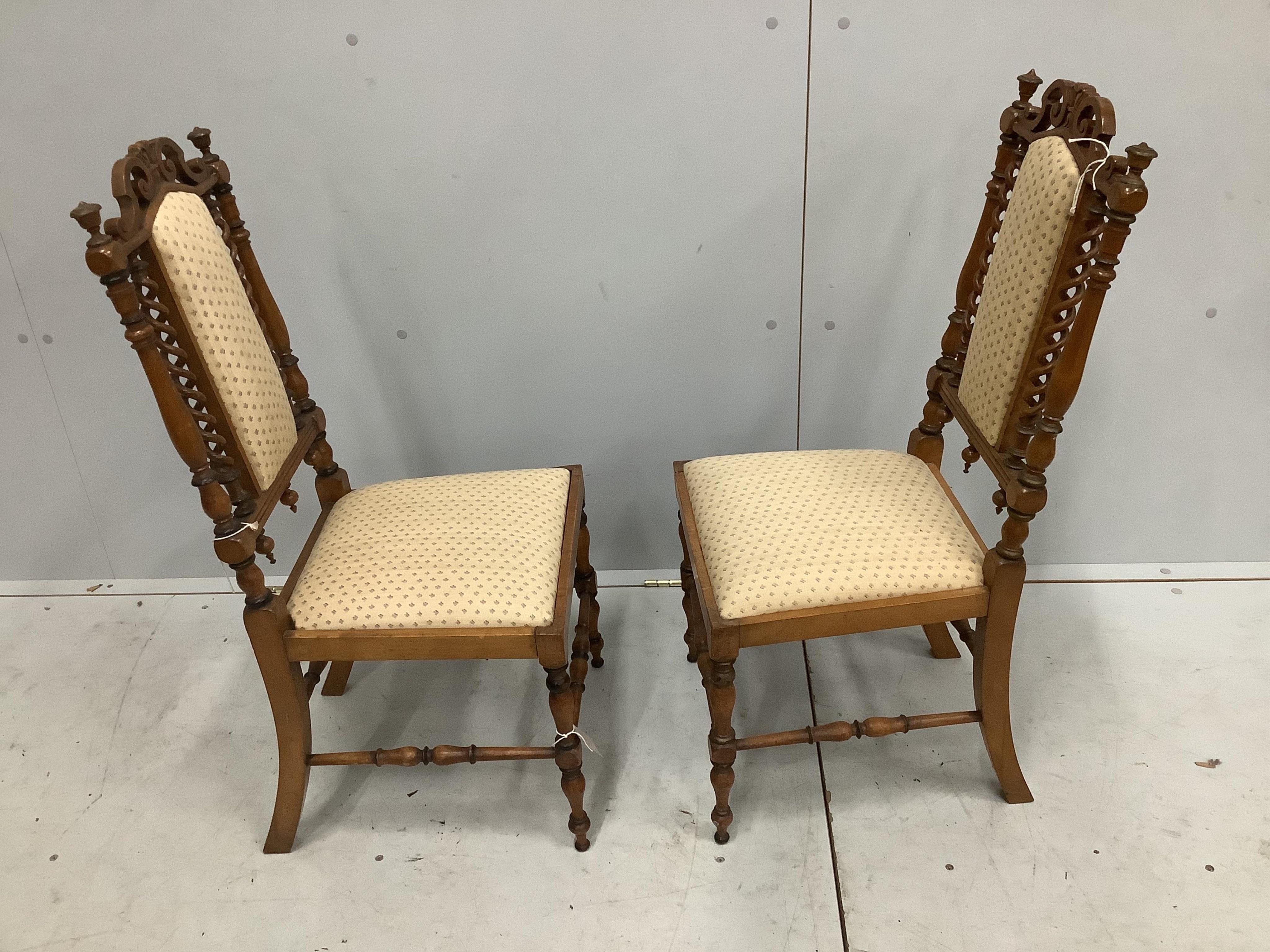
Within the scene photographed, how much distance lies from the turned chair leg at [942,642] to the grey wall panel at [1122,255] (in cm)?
37

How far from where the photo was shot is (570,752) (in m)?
1.55

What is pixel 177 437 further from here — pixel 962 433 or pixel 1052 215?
pixel 962 433

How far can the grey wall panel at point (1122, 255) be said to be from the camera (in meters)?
1.74

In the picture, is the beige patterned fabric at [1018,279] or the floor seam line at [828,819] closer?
the beige patterned fabric at [1018,279]

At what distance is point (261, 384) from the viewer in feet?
5.00

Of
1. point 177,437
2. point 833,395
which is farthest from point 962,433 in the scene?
point 177,437

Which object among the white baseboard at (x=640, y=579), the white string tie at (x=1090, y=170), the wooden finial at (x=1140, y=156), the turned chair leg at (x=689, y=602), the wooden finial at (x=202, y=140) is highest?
the wooden finial at (x=202, y=140)

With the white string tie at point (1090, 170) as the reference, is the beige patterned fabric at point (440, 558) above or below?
below

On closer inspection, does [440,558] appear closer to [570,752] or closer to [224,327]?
[570,752]

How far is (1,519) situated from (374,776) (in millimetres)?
1313

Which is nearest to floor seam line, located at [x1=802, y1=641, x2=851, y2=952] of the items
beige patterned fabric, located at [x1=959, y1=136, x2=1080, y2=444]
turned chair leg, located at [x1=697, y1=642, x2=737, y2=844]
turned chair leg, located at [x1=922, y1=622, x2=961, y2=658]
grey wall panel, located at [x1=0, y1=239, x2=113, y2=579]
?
turned chair leg, located at [x1=697, y1=642, x2=737, y2=844]

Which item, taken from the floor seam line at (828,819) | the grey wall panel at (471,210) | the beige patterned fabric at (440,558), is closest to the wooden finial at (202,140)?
the grey wall panel at (471,210)

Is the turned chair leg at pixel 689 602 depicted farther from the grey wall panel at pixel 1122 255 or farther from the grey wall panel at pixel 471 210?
the grey wall panel at pixel 1122 255

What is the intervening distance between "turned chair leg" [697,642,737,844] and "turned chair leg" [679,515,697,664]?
0.27 metres
